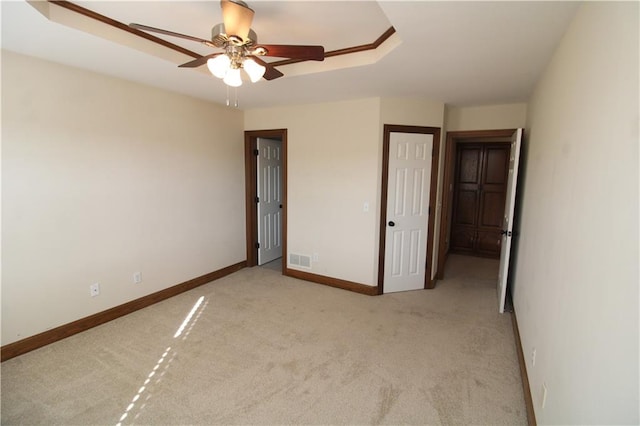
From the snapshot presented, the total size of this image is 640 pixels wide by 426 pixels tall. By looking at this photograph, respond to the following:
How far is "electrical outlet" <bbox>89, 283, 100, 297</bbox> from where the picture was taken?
2.85 metres

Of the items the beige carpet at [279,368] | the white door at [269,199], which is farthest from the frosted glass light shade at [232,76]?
the white door at [269,199]

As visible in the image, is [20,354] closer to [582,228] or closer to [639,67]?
[582,228]

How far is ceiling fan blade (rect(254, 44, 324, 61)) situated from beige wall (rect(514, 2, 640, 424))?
1266 millimetres

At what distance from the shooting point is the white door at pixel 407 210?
3.64 meters

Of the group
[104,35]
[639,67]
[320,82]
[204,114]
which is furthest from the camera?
[204,114]

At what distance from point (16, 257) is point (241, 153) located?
266 cm

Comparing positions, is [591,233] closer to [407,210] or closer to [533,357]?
[533,357]

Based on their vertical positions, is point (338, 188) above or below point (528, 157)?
below

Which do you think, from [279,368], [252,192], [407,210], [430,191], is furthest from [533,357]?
[252,192]

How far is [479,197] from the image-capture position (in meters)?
5.45

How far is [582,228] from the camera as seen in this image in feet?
4.23

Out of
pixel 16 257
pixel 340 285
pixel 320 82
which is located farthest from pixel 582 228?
pixel 16 257

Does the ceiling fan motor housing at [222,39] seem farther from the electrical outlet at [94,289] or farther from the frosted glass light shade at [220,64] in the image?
the electrical outlet at [94,289]

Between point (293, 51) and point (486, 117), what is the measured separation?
307 cm
